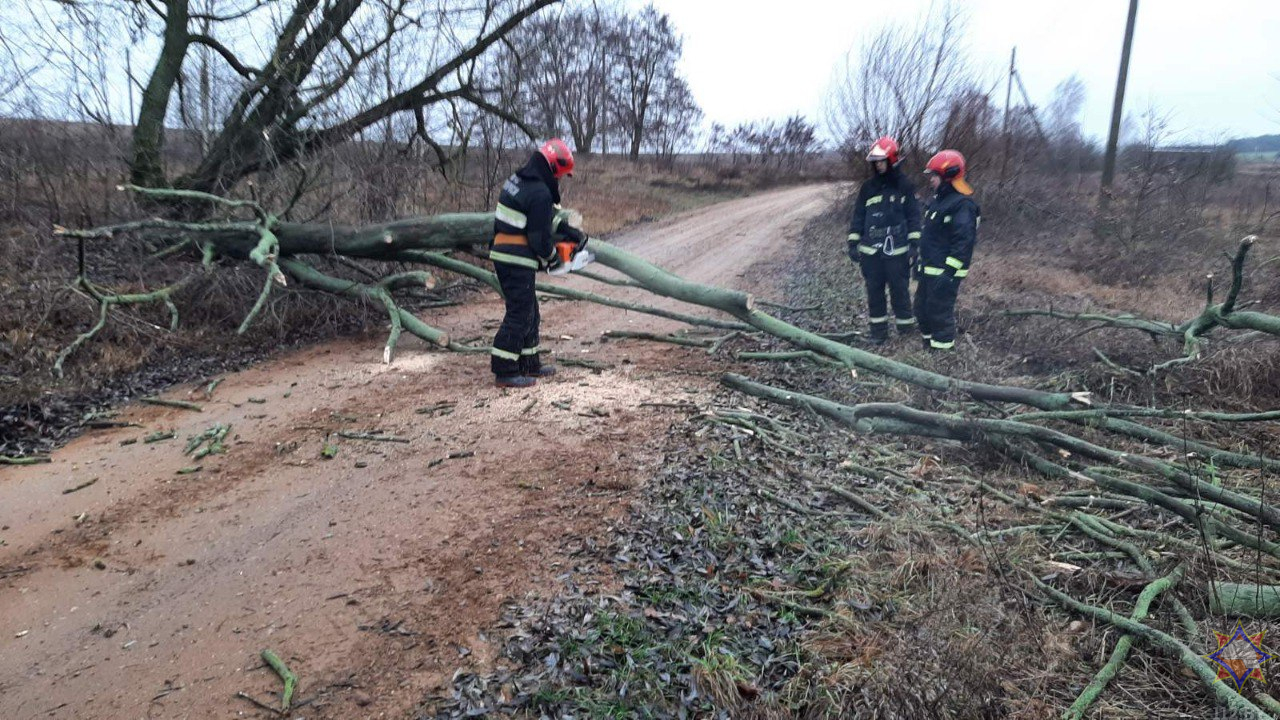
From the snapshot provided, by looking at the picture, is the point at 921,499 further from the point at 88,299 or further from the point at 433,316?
Answer: the point at 88,299

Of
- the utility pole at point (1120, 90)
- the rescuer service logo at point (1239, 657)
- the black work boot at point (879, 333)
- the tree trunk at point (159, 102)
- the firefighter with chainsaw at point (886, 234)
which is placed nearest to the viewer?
the rescuer service logo at point (1239, 657)

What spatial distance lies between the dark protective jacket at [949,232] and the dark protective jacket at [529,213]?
13.4 ft

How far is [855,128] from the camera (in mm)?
16891

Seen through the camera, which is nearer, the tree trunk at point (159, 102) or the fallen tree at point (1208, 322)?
the fallen tree at point (1208, 322)

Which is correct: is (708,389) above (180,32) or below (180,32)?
below

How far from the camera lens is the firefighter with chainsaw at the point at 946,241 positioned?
24.1 feet

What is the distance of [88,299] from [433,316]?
3.65 meters

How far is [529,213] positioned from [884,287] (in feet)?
13.9

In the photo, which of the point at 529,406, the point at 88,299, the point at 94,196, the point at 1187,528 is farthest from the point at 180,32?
the point at 1187,528

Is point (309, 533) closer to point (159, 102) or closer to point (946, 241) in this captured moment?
point (946, 241)

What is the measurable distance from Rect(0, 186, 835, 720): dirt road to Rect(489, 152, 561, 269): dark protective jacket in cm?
123

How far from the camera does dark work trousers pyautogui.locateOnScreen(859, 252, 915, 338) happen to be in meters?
7.99

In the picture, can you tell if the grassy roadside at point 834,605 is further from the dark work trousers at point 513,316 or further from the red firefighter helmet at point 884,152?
the red firefighter helmet at point 884,152

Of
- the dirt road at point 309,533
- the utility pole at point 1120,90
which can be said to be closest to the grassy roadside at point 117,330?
the dirt road at point 309,533
